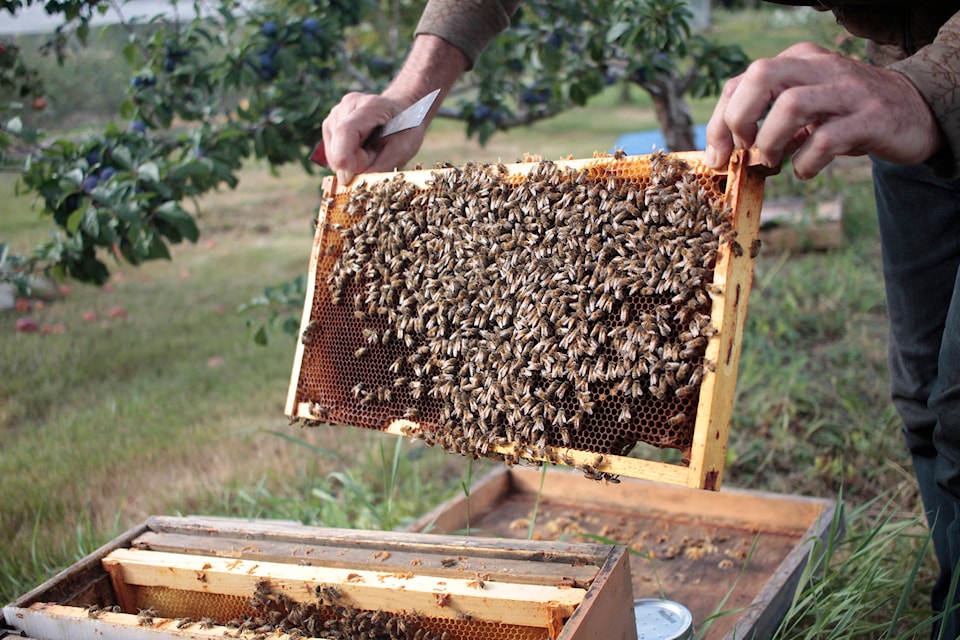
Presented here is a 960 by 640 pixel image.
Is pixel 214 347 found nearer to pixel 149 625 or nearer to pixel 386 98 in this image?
Answer: pixel 386 98

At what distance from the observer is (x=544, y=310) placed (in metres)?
2.08

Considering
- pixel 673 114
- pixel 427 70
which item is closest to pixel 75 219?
pixel 427 70

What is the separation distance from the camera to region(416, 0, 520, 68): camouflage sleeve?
2949mm

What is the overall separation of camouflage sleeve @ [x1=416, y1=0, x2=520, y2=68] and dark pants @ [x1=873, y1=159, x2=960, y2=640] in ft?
4.88

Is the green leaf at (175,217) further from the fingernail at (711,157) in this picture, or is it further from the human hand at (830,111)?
the human hand at (830,111)

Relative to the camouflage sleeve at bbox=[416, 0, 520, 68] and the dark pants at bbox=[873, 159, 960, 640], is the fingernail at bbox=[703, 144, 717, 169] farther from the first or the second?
the camouflage sleeve at bbox=[416, 0, 520, 68]

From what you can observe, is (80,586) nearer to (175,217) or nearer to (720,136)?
(175,217)

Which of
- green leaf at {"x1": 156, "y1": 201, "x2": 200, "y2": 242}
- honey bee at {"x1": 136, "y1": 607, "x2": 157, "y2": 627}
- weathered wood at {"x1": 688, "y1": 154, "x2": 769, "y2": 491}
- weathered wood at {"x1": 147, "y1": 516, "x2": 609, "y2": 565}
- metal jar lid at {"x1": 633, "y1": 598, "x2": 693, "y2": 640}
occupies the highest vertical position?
green leaf at {"x1": 156, "y1": 201, "x2": 200, "y2": 242}

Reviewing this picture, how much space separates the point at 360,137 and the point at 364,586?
4.82 feet

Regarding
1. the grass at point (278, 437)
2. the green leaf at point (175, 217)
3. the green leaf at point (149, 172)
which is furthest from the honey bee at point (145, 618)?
the green leaf at point (149, 172)

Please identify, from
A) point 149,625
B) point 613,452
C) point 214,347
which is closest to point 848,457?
point 613,452

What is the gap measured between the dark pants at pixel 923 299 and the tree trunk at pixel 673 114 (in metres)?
2.63

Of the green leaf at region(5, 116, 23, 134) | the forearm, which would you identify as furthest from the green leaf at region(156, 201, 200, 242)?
the forearm

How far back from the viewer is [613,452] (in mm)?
2010
